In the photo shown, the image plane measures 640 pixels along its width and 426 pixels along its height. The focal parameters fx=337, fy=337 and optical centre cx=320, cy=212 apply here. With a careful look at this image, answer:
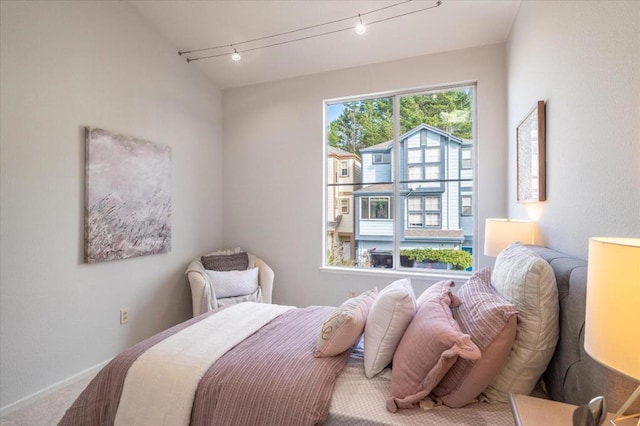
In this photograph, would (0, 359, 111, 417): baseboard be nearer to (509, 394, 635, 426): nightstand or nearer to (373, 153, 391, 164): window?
(509, 394, 635, 426): nightstand

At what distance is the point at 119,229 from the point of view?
2.81 m

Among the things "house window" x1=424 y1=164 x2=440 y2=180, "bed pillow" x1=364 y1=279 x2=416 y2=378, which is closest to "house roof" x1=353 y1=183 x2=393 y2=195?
"house window" x1=424 y1=164 x2=440 y2=180

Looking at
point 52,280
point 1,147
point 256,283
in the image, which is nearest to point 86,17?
point 1,147

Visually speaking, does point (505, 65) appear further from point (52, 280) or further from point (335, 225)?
point (52, 280)

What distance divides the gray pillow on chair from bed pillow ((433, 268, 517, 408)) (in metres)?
2.65

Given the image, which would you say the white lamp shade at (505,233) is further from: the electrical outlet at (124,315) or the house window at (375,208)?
the electrical outlet at (124,315)

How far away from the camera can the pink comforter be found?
1.26 m

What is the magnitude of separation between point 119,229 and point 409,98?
2.98m

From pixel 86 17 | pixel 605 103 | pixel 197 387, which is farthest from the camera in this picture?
pixel 86 17

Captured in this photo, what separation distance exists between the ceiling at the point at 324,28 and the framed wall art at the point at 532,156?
1.06 m

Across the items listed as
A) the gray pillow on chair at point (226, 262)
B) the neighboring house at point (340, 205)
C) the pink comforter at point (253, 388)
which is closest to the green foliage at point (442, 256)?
the neighboring house at point (340, 205)

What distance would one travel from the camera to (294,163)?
3783 millimetres

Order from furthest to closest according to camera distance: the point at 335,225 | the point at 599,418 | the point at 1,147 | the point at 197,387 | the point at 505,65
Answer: the point at 335,225 < the point at 505,65 < the point at 1,147 < the point at 197,387 < the point at 599,418

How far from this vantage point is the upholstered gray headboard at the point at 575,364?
90 centimetres
